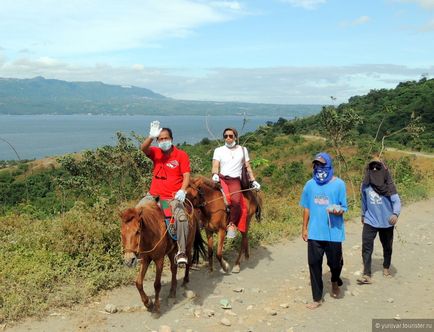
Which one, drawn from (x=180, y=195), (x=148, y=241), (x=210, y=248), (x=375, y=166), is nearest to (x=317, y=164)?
(x=375, y=166)

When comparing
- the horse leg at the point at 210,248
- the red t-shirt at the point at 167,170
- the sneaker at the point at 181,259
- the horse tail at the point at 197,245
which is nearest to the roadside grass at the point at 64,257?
the horse tail at the point at 197,245

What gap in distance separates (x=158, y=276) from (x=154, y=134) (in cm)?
186

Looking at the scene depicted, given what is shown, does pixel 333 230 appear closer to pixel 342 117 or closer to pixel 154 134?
pixel 154 134

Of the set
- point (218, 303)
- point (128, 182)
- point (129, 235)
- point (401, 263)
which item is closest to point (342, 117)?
point (401, 263)

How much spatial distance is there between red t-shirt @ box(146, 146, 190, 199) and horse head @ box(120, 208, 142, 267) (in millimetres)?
1184

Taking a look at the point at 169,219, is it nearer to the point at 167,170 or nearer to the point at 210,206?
the point at 167,170

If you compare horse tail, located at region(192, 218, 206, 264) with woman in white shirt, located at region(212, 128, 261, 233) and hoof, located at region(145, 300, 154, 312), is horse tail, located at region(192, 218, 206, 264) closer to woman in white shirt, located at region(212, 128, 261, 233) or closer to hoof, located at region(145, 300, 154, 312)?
woman in white shirt, located at region(212, 128, 261, 233)

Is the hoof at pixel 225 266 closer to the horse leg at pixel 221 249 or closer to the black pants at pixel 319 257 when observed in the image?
the horse leg at pixel 221 249

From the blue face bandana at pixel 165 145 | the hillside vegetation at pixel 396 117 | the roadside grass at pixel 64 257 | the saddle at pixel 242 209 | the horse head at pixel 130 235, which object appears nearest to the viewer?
the horse head at pixel 130 235

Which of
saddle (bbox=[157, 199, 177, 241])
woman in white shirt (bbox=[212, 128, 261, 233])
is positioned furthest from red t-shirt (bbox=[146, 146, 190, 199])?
woman in white shirt (bbox=[212, 128, 261, 233])

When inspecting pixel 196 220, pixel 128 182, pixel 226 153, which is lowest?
pixel 128 182

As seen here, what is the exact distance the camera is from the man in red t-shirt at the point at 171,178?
5.73m

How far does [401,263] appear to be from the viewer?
7.76m

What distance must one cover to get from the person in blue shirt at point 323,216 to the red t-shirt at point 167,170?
1.79 m
